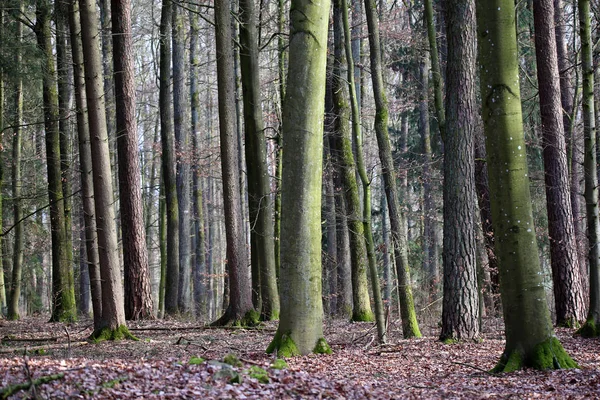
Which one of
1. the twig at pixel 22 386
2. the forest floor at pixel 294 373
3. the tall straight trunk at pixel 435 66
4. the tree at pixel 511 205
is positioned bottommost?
the forest floor at pixel 294 373

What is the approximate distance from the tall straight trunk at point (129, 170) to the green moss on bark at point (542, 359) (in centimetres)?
989

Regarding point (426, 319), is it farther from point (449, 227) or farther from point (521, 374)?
point (521, 374)

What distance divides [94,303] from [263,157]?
4985 millimetres

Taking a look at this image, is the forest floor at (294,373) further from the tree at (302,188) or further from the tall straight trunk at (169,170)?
the tall straight trunk at (169,170)

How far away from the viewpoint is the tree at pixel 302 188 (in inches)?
339

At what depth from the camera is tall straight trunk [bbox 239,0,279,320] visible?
46.8ft

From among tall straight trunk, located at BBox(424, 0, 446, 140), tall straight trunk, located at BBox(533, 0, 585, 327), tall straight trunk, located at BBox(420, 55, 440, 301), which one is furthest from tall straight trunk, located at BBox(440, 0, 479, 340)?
tall straight trunk, located at BBox(420, 55, 440, 301)

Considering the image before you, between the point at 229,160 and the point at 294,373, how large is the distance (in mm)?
7593

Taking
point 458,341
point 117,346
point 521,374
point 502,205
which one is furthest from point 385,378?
point 117,346

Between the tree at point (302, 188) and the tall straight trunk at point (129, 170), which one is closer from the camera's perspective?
the tree at point (302, 188)

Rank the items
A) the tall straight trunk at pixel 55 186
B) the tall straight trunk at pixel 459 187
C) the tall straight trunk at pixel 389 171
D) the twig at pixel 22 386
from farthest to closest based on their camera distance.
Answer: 1. the tall straight trunk at pixel 55 186
2. the tall straight trunk at pixel 389 171
3. the tall straight trunk at pixel 459 187
4. the twig at pixel 22 386

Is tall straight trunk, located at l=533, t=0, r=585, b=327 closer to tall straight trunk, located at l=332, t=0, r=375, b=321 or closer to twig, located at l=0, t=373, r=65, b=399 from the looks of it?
tall straight trunk, located at l=332, t=0, r=375, b=321

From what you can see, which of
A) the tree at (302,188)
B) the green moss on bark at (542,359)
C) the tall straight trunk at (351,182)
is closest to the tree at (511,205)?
the green moss on bark at (542,359)

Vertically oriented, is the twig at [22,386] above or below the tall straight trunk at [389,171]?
below
